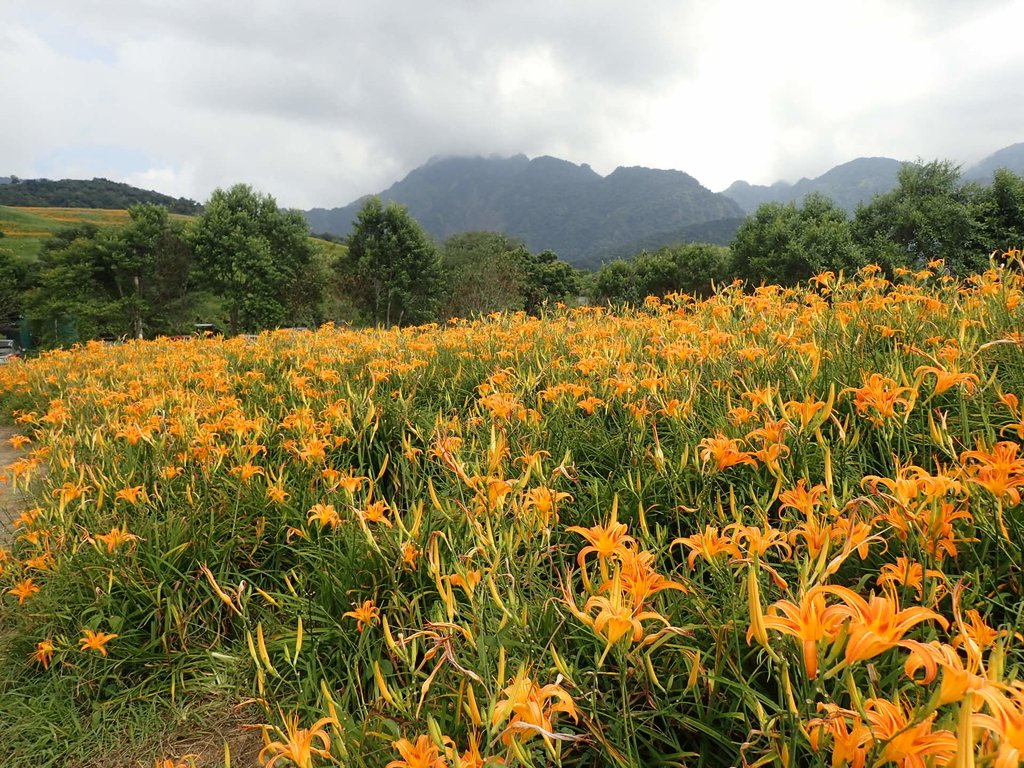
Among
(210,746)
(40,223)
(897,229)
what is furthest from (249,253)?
(40,223)

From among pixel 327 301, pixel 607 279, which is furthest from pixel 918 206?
pixel 327 301

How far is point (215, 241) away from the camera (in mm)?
23891

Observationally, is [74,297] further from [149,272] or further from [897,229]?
[897,229]

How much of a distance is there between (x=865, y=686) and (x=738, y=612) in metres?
0.24

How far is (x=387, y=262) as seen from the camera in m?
26.9

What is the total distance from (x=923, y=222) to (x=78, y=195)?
114 metres

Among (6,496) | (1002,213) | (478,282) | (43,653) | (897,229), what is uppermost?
(1002,213)

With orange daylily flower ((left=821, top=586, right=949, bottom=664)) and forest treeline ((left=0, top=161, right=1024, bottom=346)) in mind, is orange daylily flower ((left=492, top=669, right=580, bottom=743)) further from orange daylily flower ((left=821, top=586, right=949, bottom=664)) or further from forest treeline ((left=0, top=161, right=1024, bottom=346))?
forest treeline ((left=0, top=161, right=1024, bottom=346))

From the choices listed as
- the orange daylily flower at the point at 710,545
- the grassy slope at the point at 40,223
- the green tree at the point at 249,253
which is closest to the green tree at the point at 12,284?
the grassy slope at the point at 40,223

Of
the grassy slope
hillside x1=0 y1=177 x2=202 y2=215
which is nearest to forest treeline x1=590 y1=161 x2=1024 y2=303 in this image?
the grassy slope

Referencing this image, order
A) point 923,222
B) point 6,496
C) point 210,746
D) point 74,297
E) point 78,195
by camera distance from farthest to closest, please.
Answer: point 78,195 → point 74,297 → point 923,222 → point 6,496 → point 210,746

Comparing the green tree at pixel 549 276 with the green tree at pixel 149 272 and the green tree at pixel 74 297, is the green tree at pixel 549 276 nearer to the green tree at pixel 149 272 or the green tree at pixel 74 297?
the green tree at pixel 149 272

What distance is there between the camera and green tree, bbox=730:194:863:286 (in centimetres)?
2066

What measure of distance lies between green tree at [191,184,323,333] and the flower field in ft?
75.5
